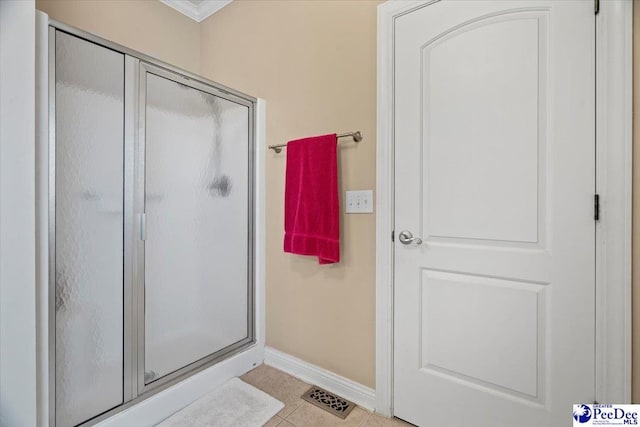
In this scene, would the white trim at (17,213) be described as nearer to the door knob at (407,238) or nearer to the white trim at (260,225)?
the white trim at (260,225)

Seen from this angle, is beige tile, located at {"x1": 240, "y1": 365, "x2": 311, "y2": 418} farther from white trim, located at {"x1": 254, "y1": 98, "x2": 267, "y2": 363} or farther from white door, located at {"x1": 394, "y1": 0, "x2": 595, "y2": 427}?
white door, located at {"x1": 394, "y1": 0, "x2": 595, "y2": 427}

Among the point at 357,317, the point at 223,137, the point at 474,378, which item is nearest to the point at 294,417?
the point at 357,317

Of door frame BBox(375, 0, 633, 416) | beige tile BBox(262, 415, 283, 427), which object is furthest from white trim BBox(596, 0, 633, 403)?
beige tile BBox(262, 415, 283, 427)

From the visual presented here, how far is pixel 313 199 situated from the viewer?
165 cm

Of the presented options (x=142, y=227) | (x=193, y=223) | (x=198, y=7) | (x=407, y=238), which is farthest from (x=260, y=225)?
(x=198, y=7)

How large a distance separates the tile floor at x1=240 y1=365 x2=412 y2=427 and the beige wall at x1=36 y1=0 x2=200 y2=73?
97.5 inches

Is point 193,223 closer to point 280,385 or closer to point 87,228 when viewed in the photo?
point 87,228

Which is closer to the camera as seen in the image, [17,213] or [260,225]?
[17,213]

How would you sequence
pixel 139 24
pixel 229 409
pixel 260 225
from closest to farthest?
pixel 229 409 → pixel 260 225 → pixel 139 24

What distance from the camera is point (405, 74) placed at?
1425mm

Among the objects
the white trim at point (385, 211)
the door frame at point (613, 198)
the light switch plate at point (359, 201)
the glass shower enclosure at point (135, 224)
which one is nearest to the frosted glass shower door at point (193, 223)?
the glass shower enclosure at point (135, 224)

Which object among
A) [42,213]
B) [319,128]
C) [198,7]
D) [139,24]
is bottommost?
[42,213]

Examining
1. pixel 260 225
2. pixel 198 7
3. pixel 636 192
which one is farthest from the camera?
pixel 198 7

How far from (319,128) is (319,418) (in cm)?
154
